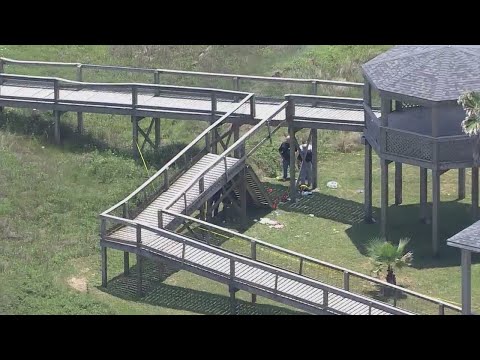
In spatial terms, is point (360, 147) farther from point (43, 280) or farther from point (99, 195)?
point (43, 280)

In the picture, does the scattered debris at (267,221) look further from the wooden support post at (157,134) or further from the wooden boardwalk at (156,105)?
the wooden support post at (157,134)

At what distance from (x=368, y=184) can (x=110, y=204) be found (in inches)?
268

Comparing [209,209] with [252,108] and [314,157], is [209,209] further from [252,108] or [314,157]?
[314,157]

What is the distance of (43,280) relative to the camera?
40.6m

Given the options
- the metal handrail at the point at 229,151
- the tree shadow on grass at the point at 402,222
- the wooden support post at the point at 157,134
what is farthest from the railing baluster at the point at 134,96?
the tree shadow on grass at the point at 402,222

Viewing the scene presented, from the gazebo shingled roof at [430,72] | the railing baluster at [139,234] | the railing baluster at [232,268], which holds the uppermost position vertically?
the gazebo shingled roof at [430,72]

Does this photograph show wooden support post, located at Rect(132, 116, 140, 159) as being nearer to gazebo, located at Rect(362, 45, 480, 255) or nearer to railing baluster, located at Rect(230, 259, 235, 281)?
gazebo, located at Rect(362, 45, 480, 255)

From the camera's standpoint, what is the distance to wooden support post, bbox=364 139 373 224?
→ 151 feet

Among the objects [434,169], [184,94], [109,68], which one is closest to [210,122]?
[184,94]

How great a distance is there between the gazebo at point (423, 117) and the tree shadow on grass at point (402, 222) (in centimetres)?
42

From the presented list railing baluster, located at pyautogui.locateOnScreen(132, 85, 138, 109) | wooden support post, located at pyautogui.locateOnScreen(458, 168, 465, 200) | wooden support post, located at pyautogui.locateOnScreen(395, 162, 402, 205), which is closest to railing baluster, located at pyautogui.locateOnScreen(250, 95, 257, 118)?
railing baluster, located at pyautogui.locateOnScreen(132, 85, 138, 109)

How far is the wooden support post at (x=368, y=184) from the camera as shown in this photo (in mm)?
45906

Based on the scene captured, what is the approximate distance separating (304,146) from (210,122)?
2814mm

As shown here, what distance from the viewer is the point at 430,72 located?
143 ft
